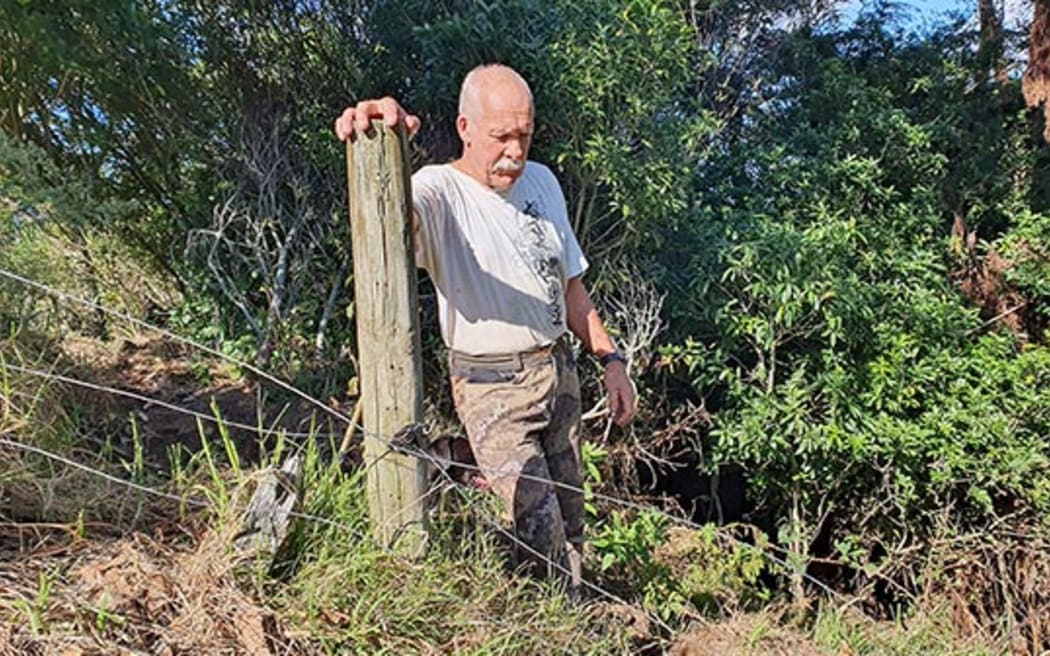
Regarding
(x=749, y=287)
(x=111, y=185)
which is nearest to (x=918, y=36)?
(x=749, y=287)

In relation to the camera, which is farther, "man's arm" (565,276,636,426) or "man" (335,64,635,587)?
"man's arm" (565,276,636,426)

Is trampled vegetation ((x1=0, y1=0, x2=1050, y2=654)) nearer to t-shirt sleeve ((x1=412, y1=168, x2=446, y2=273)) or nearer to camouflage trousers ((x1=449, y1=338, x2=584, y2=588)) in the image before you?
camouflage trousers ((x1=449, y1=338, x2=584, y2=588))

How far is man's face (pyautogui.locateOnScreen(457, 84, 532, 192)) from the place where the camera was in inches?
81.4

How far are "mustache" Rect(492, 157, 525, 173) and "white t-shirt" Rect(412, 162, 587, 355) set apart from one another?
0.07m

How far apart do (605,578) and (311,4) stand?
292 cm

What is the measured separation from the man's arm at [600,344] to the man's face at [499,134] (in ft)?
1.48

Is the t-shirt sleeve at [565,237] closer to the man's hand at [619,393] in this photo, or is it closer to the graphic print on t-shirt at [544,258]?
the graphic print on t-shirt at [544,258]

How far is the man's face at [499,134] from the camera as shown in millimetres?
2068

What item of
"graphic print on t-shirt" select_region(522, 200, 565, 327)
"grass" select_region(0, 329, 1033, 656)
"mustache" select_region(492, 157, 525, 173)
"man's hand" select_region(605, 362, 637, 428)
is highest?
"mustache" select_region(492, 157, 525, 173)

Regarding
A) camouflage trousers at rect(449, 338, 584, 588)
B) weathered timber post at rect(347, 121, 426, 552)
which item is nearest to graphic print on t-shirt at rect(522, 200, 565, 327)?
camouflage trousers at rect(449, 338, 584, 588)

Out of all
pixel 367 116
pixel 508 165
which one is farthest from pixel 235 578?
pixel 508 165

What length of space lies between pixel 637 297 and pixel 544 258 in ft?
5.95

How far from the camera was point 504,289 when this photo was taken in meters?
2.14

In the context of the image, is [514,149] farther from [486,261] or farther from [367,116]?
[367,116]
